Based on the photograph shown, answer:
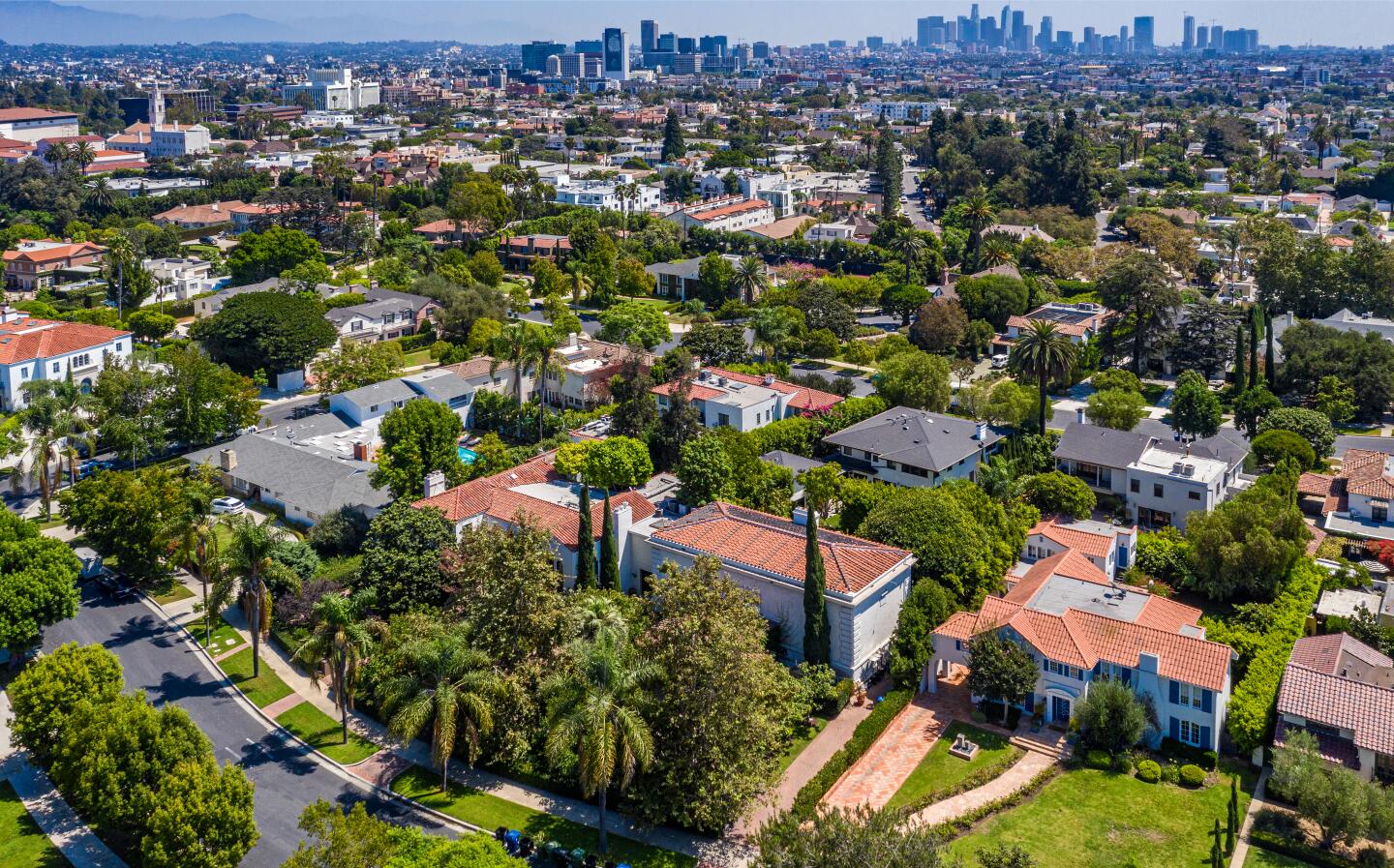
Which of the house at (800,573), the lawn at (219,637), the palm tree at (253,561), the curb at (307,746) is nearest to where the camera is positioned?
the curb at (307,746)

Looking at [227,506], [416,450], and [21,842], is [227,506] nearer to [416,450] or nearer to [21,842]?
[416,450]

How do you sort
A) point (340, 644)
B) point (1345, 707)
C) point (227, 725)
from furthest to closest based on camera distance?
point (227, 725)
point (340, 644)
point (1345, 707)

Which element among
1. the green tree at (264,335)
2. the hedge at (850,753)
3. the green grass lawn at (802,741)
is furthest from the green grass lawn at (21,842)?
the green tree at (264,335)

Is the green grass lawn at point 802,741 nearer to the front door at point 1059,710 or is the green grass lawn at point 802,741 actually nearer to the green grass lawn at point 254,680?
the front door at point 1059,710

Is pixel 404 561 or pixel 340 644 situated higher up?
pixel 404 561

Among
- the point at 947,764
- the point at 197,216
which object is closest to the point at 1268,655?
the point at 947,764

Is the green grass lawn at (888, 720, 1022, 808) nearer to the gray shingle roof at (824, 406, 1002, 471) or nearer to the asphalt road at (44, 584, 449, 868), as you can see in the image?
the asphalt road at (44, 584, 449, 868)

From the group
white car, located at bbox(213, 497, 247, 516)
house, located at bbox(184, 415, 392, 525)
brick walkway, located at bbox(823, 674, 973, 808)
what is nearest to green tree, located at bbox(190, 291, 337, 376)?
house, located at bbox(184, 415, 392, 525)
